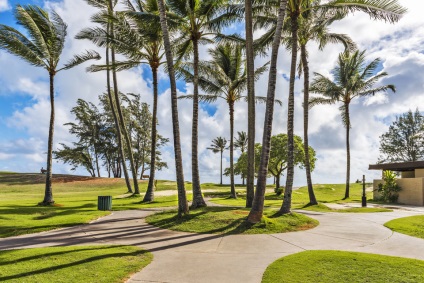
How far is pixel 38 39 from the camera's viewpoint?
58.0 ft

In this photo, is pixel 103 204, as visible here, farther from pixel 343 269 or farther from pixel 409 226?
pixel 409 226

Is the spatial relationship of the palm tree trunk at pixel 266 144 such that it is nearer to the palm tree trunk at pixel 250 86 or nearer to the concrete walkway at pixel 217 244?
the concrete walkway at pixel 217 244

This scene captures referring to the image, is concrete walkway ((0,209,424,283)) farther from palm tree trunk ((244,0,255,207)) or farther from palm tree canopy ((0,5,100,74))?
palm tree canopy ((0,5,100,74))

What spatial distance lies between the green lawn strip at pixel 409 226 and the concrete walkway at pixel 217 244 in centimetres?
52

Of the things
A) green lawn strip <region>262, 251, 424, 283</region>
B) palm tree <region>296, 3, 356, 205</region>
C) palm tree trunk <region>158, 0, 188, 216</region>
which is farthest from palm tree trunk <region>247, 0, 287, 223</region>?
palm tree <region>296, 3, 356, 205</region>

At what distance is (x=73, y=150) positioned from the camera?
155ft

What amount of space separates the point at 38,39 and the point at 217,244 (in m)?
16.2

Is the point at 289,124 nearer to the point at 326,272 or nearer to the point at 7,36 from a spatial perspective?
the point at 326,272

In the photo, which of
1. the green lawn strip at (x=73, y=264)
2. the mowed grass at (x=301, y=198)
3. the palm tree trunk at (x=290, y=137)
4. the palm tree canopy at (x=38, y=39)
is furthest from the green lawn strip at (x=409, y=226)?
the palm tree canopy at (x=38, y=39)

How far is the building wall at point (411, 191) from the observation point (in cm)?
2431

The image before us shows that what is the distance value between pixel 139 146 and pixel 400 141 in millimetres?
37188

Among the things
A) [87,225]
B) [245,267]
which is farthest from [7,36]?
[245,267]

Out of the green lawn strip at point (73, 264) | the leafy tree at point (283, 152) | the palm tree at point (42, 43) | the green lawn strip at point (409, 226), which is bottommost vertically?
the green lawn strip at point (73, 264)

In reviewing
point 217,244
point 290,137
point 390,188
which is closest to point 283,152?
point 390,188
